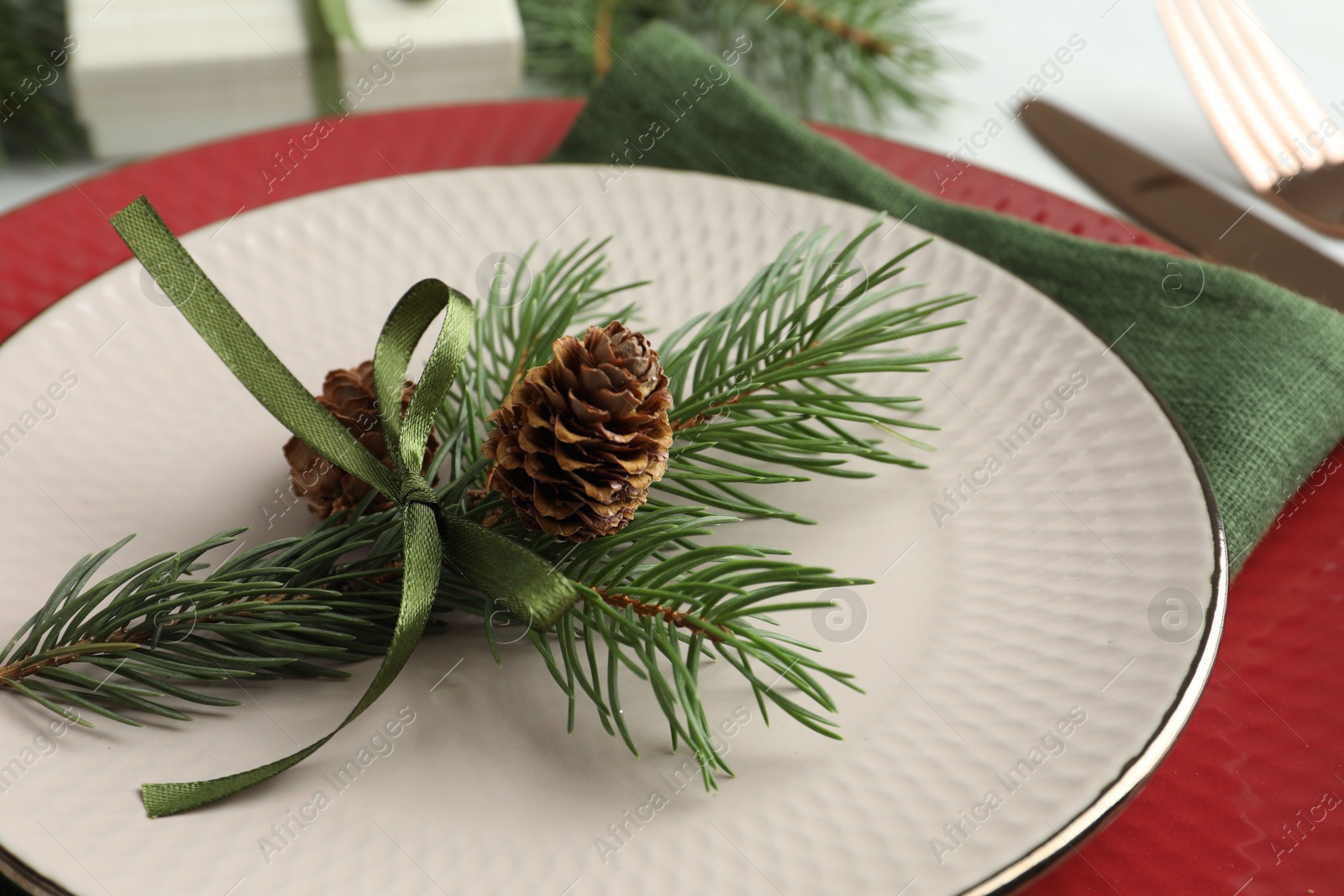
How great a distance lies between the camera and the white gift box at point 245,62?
69 cm

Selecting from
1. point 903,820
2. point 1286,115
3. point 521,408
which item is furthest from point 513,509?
point 1286,115

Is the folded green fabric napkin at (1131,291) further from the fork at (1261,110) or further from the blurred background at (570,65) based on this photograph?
the fork at (1261,110)

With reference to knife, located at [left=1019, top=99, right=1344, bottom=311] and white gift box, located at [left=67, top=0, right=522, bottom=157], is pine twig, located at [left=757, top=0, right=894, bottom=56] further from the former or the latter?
white gift box, located at [left=67, top=0, right=522, bottom=157]

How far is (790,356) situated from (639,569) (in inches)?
3.7

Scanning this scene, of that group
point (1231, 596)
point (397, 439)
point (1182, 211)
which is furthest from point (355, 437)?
point (1182, 211)

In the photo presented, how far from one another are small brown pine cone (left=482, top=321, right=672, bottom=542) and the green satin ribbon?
2 centimetres

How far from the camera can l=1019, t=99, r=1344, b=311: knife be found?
616 millimetres

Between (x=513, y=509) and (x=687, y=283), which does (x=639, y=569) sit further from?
(x=687, y=283)

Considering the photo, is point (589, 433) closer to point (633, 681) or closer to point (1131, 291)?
point (633, 681)

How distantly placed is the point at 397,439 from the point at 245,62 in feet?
1.49

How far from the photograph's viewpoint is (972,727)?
0.36 meters

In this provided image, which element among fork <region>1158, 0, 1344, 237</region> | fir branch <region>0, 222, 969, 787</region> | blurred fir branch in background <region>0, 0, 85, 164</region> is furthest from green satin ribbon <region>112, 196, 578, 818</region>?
fork <region>1158, 0, 1344, 237</region>

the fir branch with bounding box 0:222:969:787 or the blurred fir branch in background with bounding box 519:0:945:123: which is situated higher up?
the blurred fir branch in background with bounding box 519:0:945:123

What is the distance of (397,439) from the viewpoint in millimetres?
368
